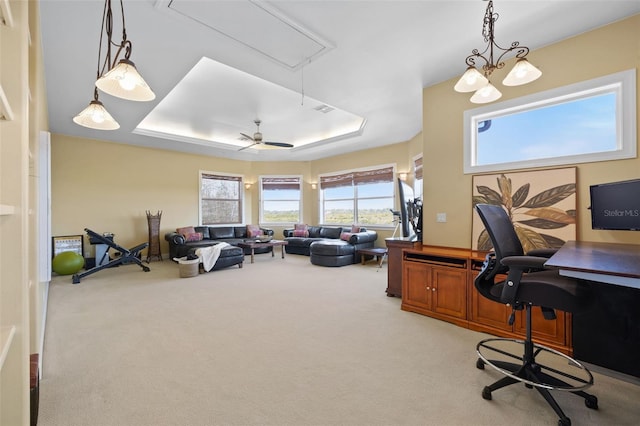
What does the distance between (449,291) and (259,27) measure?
3.31 m

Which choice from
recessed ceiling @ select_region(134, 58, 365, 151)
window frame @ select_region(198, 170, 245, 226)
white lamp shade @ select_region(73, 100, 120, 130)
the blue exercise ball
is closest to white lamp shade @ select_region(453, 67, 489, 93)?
recessed ceiling @ select_region(134, 58, 365, 151)

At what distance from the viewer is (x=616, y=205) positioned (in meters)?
2.22

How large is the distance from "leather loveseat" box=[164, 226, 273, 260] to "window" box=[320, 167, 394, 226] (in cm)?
210

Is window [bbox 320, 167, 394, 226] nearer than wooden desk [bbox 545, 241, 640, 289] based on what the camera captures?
No

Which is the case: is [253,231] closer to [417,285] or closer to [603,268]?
[417,285]

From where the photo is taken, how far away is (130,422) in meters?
1.61

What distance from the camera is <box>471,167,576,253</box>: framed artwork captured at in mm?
2639

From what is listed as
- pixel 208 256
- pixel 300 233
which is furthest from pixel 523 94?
pixel 300 233

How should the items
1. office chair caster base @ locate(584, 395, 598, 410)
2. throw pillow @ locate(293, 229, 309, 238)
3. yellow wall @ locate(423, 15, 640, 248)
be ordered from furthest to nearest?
throw pillow @ locate(293, 229, 309, 238) → yellow wall @ locate(423, 15, 640, 248) → office chair caster base @ locate(584, 395, 598, 410)

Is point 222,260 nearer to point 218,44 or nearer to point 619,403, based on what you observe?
point 218,44

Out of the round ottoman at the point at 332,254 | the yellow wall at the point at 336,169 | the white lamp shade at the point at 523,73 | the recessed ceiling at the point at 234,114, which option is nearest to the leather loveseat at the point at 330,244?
the round ottoman at the point at 332,254

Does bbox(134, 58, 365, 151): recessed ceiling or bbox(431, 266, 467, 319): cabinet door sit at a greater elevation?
bbox(134, 58, 365, 151): recessed ceiling

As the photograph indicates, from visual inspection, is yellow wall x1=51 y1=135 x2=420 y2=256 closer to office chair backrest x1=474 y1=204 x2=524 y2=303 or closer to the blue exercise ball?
the blue exercise ball

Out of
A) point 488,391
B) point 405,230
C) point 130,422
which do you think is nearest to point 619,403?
point 488,391
